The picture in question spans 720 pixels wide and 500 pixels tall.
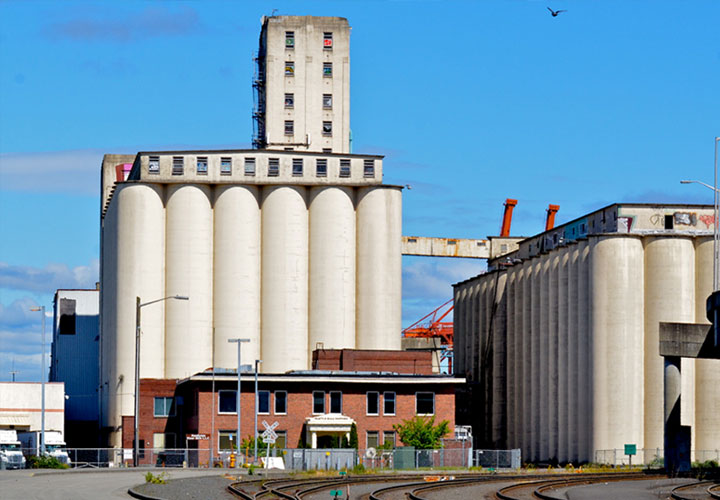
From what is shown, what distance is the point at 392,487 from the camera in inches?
2093

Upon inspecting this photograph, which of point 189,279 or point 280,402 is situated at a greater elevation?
point 189,279

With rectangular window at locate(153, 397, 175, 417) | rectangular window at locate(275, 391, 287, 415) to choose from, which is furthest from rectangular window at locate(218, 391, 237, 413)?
rectangular window at locate(153, 397, 175, 417)

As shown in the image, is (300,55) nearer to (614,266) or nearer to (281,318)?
(281,318)

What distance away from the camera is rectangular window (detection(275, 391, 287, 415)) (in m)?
101

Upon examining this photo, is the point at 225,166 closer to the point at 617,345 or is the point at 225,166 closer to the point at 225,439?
the point at 225,439

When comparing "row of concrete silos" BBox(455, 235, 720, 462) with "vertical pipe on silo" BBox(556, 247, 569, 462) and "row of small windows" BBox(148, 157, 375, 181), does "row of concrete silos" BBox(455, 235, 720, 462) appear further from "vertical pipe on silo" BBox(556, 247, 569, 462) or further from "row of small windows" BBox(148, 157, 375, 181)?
"row of small windows" BBox(148, 157, 375, 181)

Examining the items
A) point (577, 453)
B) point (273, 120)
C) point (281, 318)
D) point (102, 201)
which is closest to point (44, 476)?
point (577, 453)

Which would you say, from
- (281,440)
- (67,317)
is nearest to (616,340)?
(281,440)

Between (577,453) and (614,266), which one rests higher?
→ (614,266)

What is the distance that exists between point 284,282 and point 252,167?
1205cm

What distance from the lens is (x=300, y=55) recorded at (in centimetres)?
14675

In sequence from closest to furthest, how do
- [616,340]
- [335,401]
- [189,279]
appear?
1. [335,401]
2. [616,340]
3. [189,279]

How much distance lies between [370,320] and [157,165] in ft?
84.2

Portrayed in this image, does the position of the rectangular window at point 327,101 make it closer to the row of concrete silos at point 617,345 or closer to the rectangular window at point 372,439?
the row of concrete silos at point 617,345
